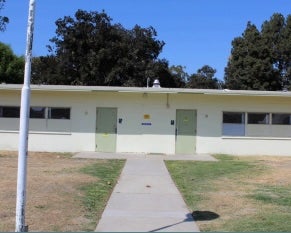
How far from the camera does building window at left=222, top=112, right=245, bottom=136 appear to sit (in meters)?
22.9

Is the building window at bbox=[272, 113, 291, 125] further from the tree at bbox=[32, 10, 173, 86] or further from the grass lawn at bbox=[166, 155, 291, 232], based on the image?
the tree at bbox=[32, 10, 173, 86]

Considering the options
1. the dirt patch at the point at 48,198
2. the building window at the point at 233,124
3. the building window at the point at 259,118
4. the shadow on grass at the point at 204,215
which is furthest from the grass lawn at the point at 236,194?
the building window at the point at 259,118

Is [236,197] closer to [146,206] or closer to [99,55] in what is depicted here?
[146,206]

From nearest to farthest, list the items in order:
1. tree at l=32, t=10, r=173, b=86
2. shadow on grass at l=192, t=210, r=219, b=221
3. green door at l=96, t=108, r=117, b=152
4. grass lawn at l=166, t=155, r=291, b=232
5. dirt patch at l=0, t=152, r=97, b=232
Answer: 1. dirt patch at l=0, t=152, r=97, b=232
2. grass lawn at l=166, t=155, r=291, b=232
3. shadow on grass at l=192, t=210, r=219, b=221
4. green door at l=96, t=108, r=117, b=152
5. tree at l=32, t=10, r=173, b=86

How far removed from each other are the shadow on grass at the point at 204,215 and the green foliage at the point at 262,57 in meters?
39.7

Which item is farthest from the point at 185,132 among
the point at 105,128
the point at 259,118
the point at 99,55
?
the point at 99,55

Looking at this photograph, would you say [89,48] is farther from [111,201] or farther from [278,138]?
[111,201]

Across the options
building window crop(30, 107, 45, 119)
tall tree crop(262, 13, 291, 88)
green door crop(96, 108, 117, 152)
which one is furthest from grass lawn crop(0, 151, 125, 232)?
tall tree crop(262, 13, 291, 88)

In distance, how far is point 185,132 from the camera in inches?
898

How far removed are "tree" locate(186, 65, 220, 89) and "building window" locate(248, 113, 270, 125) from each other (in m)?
46.1

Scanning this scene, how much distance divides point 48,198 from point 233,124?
47.5ft

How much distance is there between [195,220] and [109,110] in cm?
1492

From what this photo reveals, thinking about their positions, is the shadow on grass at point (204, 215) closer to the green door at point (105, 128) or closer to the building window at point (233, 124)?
the green door at point (105, 128)

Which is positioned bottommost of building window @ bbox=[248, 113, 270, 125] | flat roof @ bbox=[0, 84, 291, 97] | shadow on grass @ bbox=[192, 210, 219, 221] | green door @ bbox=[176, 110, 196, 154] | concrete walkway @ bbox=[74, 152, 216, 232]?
shadow on grass @ bbox=[192, 210, 219, 221]
